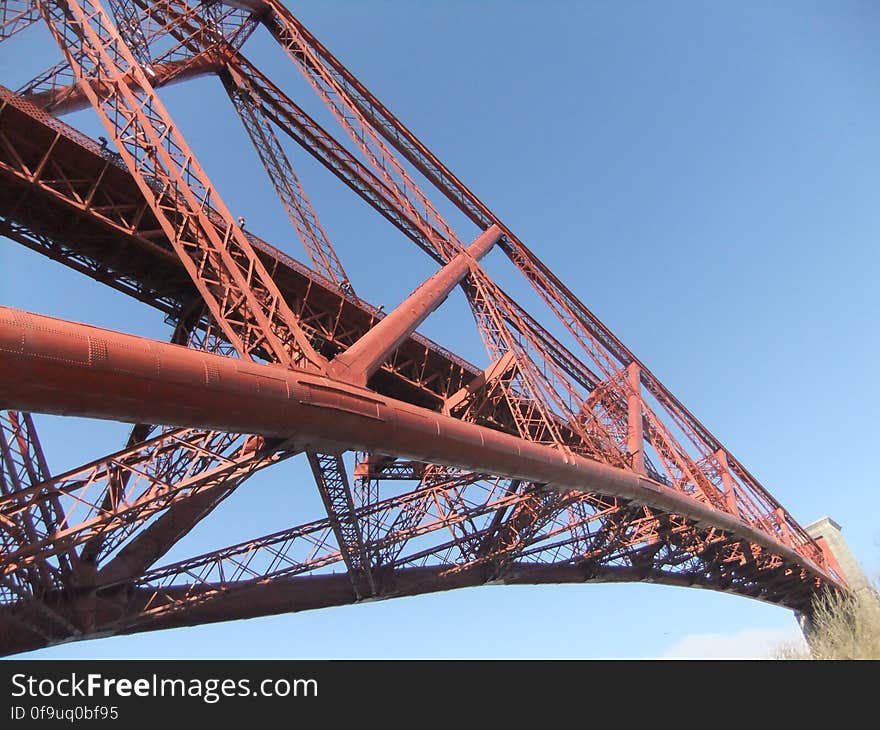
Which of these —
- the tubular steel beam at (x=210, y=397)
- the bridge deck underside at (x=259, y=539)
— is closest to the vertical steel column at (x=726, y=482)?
the bridge deck underside at (x=259, y=539)

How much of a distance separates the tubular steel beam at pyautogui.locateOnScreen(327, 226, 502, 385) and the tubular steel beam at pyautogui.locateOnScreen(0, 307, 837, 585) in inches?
17.0

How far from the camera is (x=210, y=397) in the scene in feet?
25.6

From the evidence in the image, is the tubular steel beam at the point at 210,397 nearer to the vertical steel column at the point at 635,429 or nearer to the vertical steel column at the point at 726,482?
the vertical steel column at the point at 635,429

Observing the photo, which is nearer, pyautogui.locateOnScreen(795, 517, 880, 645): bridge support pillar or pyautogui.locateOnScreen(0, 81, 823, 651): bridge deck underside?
pyautogui.locateOnScreen(0, 81, 823, 651): bridge deck underside

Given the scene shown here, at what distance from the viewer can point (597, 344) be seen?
2511 centimetres

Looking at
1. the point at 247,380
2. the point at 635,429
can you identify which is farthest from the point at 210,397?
the point at 635,429

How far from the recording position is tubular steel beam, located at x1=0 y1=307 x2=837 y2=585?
648cm

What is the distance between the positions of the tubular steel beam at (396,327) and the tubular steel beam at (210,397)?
1.42 feet

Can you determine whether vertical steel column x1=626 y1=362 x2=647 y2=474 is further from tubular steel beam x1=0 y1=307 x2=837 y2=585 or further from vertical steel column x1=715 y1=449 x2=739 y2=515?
vertical steel column x1=715 y1=449 x2=739 y2=515

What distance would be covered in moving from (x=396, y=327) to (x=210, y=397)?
435 cm

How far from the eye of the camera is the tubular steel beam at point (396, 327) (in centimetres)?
1008

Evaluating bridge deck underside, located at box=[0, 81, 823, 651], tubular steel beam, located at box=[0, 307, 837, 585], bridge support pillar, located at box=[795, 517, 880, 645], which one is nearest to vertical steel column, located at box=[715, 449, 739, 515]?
bridge deck underside, located at box=[0, 81, 823, 651]
